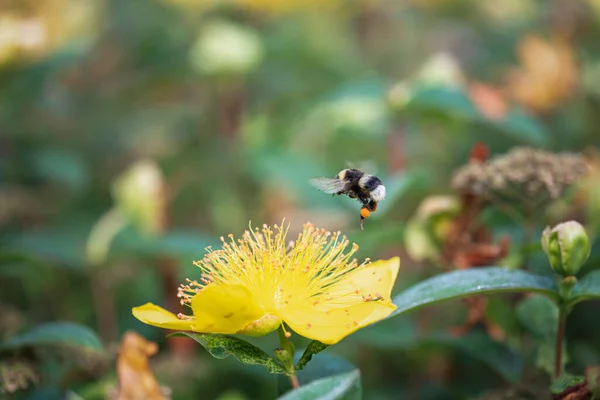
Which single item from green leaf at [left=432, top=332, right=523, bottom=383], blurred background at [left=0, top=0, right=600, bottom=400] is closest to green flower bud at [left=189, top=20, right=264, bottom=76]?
blurred background at [left=0, top=0, right=600, bottom=400]

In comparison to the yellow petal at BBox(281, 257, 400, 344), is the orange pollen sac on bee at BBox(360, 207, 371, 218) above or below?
above

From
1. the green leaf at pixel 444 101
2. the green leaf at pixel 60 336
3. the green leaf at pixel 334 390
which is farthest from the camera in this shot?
the green leaf at pixel 444 101

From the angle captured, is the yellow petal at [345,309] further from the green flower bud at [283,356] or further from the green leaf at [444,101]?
the green leaf at [444,101]

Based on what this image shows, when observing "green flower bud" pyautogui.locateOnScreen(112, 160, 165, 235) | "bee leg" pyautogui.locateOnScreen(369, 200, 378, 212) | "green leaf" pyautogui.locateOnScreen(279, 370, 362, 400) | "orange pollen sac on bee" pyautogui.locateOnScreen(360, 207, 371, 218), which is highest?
"green flower bud" pyautogui.locateOnScreen(112, 160, 165, 235)

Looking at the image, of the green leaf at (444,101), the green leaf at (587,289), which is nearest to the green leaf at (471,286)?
the green leaf at (587,289)

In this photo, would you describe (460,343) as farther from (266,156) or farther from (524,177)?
(266,156)

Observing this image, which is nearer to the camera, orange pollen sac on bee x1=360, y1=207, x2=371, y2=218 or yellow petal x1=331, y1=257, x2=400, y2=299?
yellow petal x1=331, y1=257, x2=400, y2=299

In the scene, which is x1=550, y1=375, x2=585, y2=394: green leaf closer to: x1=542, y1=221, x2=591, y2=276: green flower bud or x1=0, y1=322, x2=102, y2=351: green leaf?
x1=542, y1=221, x2=591, y2=276: green flower bud
